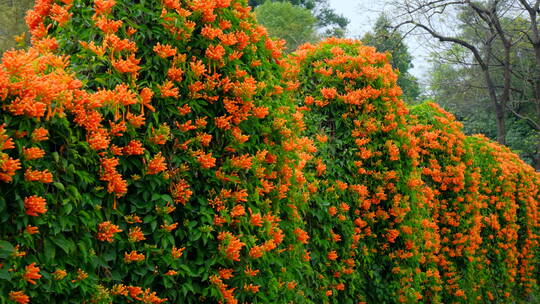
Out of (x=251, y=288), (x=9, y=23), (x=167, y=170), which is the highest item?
(x=167, y=170)

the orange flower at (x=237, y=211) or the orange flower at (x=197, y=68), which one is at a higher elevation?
the orange flower at (x=197, y=68)

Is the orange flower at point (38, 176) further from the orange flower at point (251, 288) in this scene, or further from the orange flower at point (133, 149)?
the orange flower at point (251, 288)

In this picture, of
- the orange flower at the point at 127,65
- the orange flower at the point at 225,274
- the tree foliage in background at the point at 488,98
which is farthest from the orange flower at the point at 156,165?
the tree foliage in background at the point at 488,98

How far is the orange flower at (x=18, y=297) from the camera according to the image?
65.1 inches

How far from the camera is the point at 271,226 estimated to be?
113 inches

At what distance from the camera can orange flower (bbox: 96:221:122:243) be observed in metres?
2.04

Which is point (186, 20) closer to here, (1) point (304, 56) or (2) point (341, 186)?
(2) point (341, 186)

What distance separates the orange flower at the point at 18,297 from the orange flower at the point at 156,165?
0.78 metres

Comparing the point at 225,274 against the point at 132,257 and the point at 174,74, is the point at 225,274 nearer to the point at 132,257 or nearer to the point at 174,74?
the point at 132,257

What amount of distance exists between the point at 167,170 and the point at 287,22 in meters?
31.5

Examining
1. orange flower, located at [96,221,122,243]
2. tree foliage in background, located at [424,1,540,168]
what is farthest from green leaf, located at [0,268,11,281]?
tree foliage in background, located at [424,1,540,168]

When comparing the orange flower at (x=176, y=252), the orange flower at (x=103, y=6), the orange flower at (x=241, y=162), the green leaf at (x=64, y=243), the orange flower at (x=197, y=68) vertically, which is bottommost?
the orange flower at (x=176, y=252)

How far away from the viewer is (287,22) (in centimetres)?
3253

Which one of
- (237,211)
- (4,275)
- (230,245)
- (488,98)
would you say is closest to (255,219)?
(237,211)
